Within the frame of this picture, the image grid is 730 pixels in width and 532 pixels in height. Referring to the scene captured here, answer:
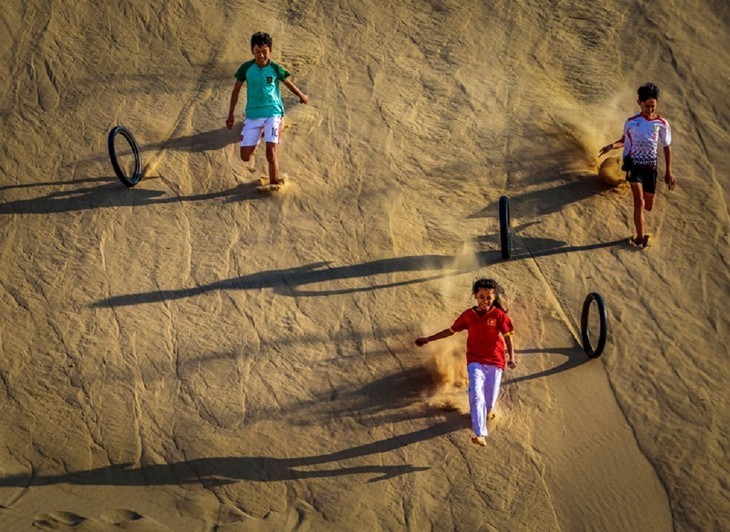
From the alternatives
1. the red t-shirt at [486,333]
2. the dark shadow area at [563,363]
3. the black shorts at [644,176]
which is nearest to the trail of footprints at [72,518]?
the red t-shirt at [486,333]

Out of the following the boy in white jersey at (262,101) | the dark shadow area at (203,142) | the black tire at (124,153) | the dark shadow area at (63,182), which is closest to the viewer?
the black tire at (124,153)

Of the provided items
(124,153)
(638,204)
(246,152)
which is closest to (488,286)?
(638,204)

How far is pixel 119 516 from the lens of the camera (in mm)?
8703

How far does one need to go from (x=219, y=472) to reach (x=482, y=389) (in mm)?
2316

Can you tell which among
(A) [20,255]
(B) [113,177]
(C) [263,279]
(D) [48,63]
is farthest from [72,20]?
(C) [263,279]

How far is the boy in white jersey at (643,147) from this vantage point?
1072 cm

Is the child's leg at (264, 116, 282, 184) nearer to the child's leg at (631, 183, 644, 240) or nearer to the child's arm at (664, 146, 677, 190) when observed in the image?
the child's leg at (631, 183, 644, 240)

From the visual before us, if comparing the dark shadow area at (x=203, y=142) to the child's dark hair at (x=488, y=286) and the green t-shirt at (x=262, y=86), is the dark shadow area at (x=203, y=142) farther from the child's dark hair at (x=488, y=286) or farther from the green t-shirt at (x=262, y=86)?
the child's dark hair at (x=488, y=286)

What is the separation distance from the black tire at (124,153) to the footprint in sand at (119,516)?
3.65 metres

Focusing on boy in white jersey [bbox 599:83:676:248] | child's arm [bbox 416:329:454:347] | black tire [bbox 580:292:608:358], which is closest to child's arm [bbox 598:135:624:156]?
boy in white jersey [bbox 599:83:676:248]

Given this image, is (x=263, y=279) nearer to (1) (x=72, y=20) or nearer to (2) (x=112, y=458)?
(2) (x=112, y=458)

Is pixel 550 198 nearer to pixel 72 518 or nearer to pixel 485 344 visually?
pixel 485 344

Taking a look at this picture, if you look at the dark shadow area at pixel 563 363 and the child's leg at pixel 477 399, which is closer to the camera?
the child's leg at pixel 477 399

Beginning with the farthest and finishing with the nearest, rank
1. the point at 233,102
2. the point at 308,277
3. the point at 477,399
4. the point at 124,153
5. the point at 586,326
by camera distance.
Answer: the point at 124,153 → the point at 233,102 → the point at 308,277 → the point at 586,326 → the point at 477,399
